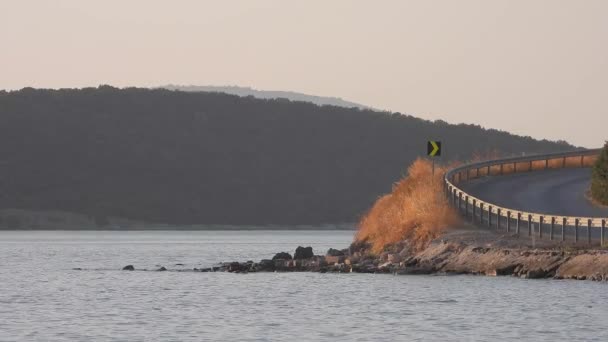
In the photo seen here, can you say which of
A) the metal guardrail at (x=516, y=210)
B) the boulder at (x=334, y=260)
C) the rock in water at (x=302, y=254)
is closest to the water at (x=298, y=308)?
the boulder at (x=334, y=260)

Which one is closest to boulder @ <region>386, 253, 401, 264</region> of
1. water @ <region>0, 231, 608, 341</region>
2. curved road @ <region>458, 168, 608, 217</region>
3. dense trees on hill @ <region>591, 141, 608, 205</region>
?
water @ <region>0, 231, 608, 341</region>

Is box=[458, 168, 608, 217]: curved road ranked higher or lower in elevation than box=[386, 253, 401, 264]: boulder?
higher

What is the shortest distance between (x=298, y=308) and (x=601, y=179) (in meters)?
19.6

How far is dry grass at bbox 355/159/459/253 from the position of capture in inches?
2319

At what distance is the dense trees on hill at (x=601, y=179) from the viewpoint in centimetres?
5953

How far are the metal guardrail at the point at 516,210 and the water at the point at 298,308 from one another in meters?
3.72

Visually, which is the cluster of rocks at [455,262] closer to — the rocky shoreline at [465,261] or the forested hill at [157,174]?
the rocky shoreline at [465,261]

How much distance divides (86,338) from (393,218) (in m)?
27.7

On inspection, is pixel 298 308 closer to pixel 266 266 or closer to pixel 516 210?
pixel 516 210

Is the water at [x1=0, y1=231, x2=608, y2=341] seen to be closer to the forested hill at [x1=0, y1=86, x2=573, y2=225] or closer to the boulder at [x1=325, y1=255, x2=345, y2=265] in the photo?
the boulder at [x1=325, y1=255, x2=345, y2=265]

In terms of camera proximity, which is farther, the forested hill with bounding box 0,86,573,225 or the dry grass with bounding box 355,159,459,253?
the forested hill with bounding box 0,86,573,225

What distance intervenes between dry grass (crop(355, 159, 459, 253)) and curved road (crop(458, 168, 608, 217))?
243 centimetres

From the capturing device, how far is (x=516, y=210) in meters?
58.4

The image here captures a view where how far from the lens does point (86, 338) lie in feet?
117
